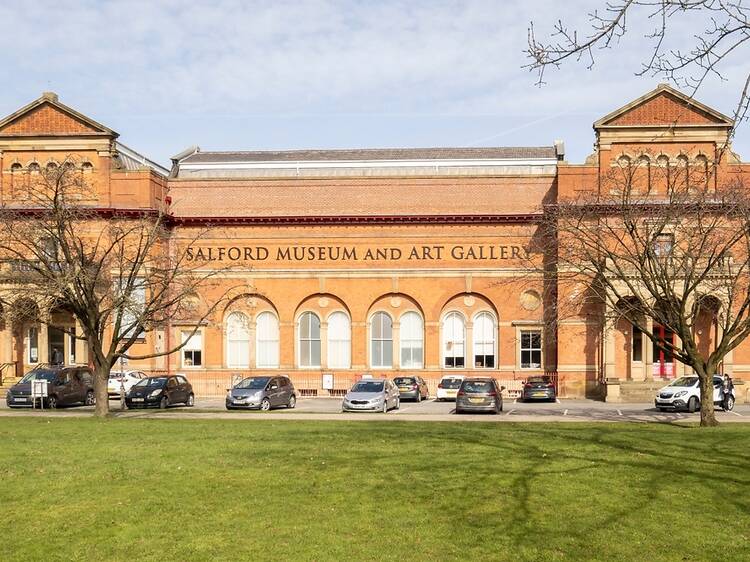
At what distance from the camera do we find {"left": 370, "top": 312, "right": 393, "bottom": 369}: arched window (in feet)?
179

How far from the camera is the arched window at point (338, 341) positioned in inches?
2156

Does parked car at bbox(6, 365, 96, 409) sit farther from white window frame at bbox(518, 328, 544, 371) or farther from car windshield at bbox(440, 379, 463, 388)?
white window frame at bbox(518, 328, 544, 371)

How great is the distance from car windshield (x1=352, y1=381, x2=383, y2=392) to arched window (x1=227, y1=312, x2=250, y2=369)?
1555cm

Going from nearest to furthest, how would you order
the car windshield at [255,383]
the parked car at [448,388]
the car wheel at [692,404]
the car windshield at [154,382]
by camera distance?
1. the car wheel at [692,404]
2. the car windshield at [255,383]
3. the car windshield at [154,382]
4. the parked car at [448,388]

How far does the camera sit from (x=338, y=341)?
180 ft

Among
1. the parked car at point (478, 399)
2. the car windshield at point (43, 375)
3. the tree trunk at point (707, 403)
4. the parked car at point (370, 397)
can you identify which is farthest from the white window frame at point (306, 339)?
the tree trunk at point (707, 403)

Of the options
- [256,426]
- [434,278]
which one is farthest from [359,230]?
[256,426]

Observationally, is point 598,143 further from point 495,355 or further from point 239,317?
point 239,317

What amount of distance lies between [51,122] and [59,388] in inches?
672

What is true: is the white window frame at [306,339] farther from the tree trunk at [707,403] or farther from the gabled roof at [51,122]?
the tree trunk at [707,403]

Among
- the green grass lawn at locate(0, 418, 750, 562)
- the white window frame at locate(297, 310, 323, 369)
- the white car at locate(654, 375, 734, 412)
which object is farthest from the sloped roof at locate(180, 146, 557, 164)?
the green grass lawn at locate(0, 418, 750, 562)

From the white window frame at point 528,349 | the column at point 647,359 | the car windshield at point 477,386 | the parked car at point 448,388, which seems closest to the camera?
the car windshield at point 477,386

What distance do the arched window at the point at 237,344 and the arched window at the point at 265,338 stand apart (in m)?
0.57

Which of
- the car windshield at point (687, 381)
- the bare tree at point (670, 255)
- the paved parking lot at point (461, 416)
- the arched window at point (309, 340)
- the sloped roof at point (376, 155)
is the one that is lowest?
the paved parking lot at point (461, 416)
